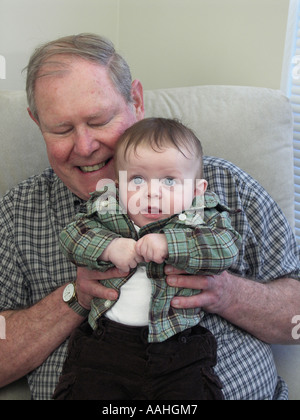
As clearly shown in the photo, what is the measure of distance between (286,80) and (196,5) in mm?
474

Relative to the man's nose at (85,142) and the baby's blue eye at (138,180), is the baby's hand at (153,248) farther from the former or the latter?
the man's nose at (85,142)

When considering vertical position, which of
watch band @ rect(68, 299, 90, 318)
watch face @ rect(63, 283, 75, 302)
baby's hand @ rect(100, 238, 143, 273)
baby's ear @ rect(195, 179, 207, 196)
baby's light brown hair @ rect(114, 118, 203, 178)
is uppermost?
baby's light brown hair @ rect(114, 118, 203, 178)

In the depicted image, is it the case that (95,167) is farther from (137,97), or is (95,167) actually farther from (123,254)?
(123,254)

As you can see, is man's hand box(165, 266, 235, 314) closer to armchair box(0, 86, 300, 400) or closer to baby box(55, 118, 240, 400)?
baby box(55, 118, 240, 400)

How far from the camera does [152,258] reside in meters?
1.06

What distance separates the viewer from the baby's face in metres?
1.11

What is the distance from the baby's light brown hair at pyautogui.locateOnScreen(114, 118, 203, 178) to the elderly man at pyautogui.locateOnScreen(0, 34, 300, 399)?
209 millimetres

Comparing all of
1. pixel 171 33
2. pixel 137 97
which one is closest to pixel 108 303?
pixel 137 97

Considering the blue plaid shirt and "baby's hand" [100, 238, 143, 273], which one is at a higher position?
"baby's hand" [100, 238, 143, 273]

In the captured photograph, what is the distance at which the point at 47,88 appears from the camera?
1357mm

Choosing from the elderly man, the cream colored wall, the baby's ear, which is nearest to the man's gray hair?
the elderly man

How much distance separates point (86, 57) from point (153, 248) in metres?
0.60

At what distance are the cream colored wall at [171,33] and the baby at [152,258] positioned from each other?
0.94m

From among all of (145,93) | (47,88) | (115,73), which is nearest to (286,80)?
(145,93)
